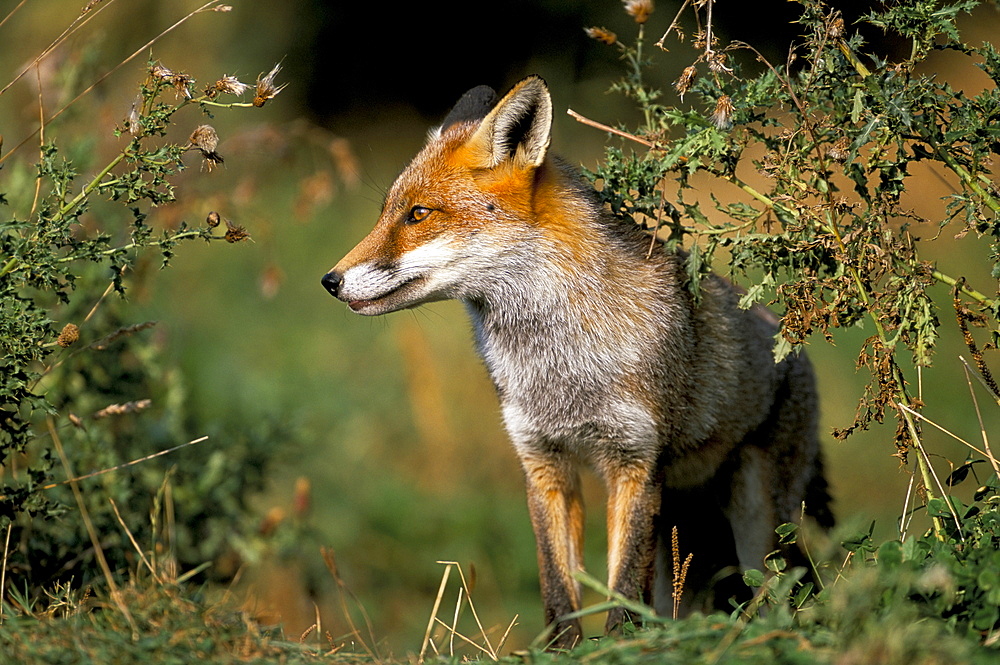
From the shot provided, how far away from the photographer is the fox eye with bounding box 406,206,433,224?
4355 mm

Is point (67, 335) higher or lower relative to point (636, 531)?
higher

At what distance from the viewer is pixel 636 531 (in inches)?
172

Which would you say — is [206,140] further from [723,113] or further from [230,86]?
[723,113]

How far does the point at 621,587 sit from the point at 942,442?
567 centimetres

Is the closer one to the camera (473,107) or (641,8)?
(641,8)

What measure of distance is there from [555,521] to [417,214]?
158 centimetres

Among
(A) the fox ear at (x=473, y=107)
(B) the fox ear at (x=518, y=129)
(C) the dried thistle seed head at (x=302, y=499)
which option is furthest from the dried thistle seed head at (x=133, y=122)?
(C) the dried thistle seed head at (x=302, y=499)

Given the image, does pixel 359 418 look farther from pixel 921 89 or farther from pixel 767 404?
pixel 921 89

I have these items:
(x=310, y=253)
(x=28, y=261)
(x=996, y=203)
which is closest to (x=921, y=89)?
(x=996, y=203)

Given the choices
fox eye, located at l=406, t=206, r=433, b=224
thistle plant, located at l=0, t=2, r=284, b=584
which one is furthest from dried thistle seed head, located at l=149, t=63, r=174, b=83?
fox eye, located at l=406, t=206, r=433, b=224

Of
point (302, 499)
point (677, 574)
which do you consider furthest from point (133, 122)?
point (302, 499)

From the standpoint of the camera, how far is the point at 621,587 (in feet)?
14.1

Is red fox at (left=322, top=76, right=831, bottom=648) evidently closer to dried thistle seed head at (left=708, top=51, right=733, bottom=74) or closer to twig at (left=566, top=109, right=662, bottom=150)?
twig at (left=566, top=109, right=662, bottom=150)

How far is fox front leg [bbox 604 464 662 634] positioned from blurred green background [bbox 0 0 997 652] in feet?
2.58
